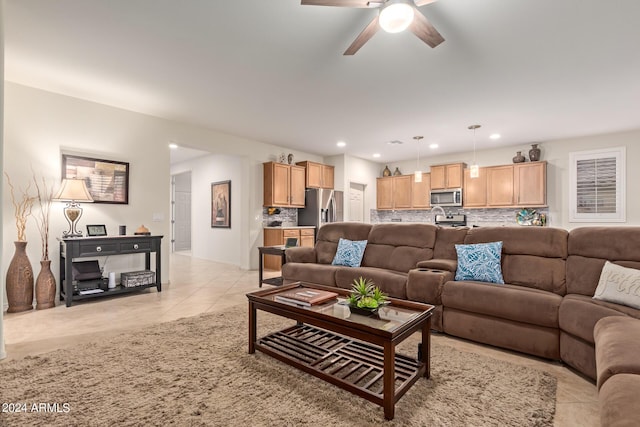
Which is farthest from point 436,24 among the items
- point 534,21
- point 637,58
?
point 637,58

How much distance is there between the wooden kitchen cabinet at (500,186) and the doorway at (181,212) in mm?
8187

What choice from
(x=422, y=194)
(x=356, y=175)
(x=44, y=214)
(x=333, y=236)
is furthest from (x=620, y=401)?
(x=356, y=175)

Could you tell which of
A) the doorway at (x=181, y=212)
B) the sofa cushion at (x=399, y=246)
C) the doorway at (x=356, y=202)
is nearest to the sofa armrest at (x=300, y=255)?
the sofa cushion at (x=399, y=246)

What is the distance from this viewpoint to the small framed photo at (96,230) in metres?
3.97

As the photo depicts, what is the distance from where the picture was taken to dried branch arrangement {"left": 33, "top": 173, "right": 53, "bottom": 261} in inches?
145

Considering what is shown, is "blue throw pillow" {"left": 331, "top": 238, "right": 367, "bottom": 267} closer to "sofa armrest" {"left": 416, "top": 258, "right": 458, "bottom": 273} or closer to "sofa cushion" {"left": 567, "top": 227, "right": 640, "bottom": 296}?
"sofa armrest" {"left": 416, "top": 258, "right": 458, "bottom": 273}

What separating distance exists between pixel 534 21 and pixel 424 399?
284 centimetres

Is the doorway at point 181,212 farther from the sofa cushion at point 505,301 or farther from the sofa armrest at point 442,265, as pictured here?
the sofa cushion at point 505,301

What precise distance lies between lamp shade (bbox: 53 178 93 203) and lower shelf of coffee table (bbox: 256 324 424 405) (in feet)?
9.80

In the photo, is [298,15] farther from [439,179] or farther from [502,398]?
[439,179]

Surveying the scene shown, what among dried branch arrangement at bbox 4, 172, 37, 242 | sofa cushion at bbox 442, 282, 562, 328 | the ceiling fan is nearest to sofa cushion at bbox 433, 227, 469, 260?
sofa cushion at bbox 442, 282, 562, 328

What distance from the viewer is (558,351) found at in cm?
218

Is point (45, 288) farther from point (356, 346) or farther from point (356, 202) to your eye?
point (356, 202)

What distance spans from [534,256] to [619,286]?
0.69m
